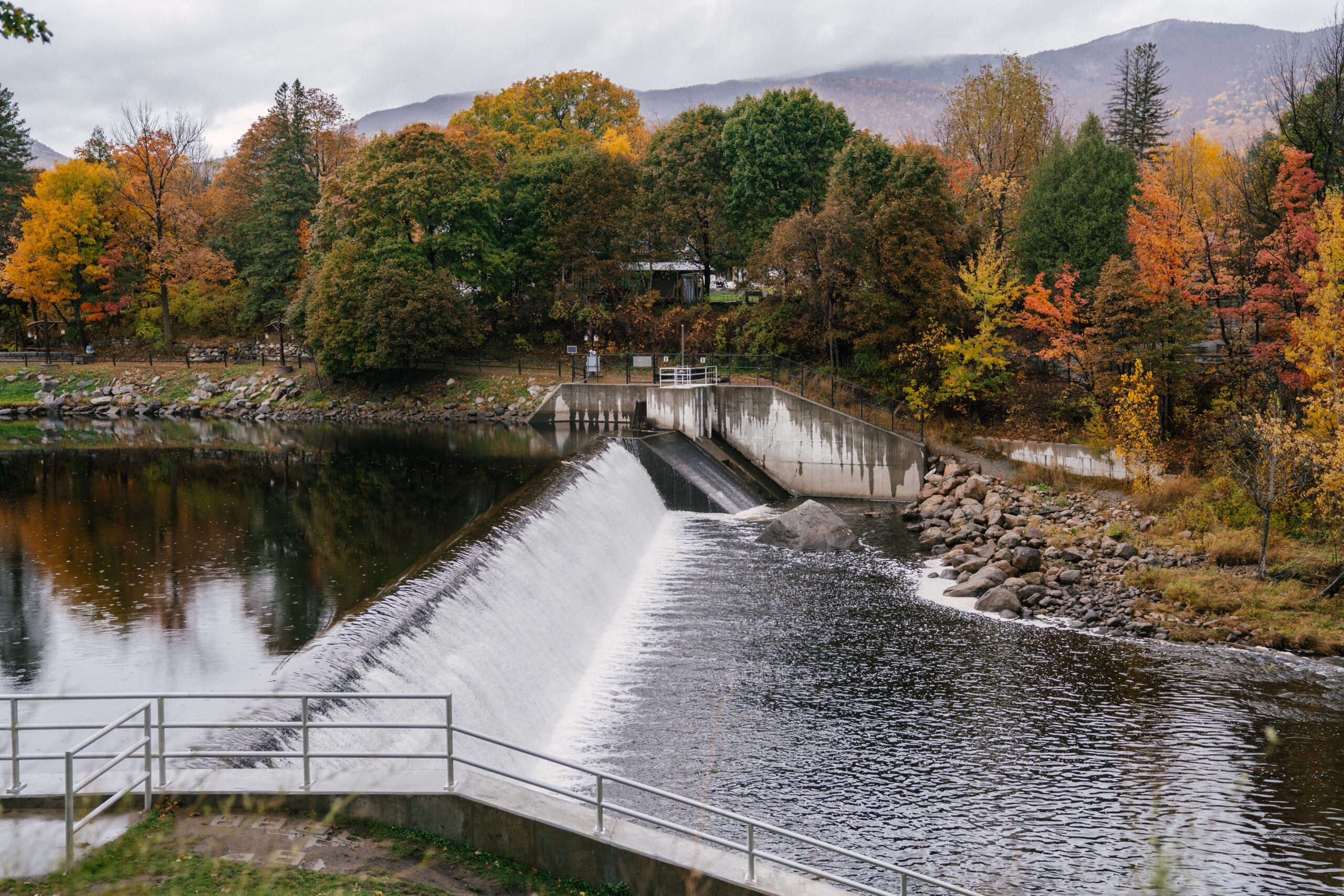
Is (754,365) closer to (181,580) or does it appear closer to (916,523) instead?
(916,523)

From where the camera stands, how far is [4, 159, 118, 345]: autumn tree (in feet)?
198

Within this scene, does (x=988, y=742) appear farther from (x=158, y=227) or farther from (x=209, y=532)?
(x=158, y=227)

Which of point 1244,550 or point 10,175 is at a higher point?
point 10,175

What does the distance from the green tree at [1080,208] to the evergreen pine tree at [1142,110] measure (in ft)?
69.2

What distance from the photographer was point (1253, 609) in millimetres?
20078

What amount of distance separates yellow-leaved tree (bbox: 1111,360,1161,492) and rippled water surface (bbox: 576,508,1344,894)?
1032 centimetres

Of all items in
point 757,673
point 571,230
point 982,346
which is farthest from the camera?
point 571,230

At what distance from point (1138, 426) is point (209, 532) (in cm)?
2532

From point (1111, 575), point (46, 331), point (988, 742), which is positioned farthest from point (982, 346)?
point (46, 331)

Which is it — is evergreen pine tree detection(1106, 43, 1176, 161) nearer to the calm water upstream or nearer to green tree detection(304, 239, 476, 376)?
green tree detection(304, 239, 476, 376)

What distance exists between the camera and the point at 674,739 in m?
14.9

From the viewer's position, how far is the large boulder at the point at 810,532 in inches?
1053

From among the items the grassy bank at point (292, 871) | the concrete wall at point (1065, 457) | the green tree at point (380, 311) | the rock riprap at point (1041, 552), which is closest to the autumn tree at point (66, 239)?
the green tree at point (380, 311)

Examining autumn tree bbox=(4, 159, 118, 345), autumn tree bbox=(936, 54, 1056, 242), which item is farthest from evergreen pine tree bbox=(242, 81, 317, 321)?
autumn tree bbox=(936, 54, 1056, 242)
